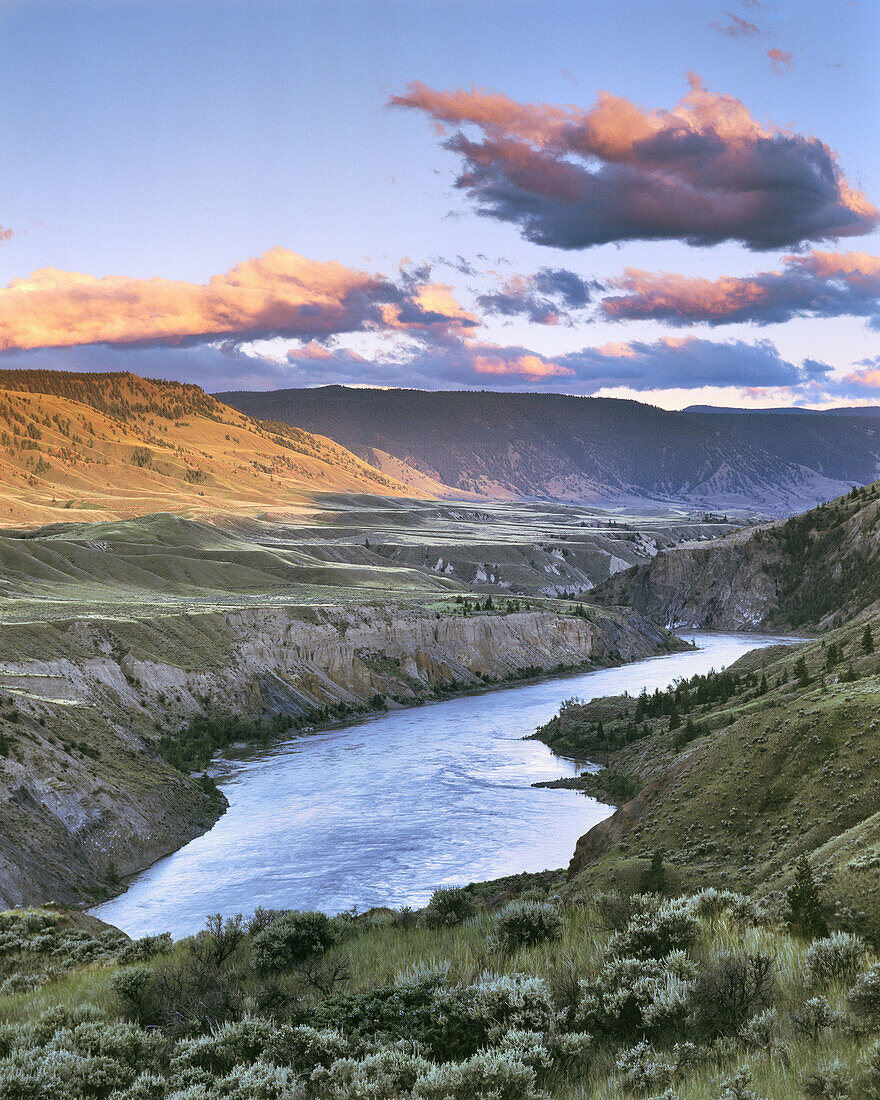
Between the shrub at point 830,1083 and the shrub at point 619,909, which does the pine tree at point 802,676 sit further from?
the shrub at point 830,1083

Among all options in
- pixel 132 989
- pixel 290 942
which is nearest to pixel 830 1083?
pixel 132 989

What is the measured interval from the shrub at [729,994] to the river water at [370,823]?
23.4 m

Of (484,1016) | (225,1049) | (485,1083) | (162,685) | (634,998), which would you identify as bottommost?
(162,685)

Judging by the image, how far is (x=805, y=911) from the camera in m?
10.8

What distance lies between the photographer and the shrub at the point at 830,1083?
20.4ft

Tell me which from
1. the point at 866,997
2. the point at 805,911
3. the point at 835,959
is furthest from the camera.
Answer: the point at 805,911

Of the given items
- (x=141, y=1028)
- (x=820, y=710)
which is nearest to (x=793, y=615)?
(x=820, y=710)

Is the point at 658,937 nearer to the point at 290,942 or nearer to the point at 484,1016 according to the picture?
the point at 484,1016

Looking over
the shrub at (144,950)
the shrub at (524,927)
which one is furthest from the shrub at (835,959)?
the shrub at (144,950)

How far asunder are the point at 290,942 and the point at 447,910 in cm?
329

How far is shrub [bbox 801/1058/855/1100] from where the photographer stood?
6.21m

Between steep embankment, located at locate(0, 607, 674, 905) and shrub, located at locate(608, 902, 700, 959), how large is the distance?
80.7ft

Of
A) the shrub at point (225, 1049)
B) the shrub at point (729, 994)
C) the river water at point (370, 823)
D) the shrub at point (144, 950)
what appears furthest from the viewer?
A: the river water at point (370, 823)

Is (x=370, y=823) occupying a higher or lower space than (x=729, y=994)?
lower
